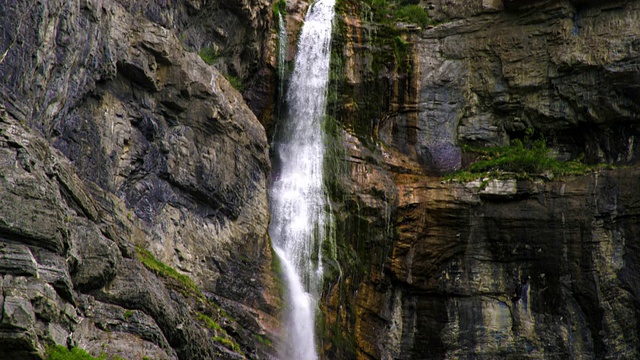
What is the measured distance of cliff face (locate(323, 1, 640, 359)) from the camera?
73.4 ft

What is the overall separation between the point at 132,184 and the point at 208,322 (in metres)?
Result: 4.36

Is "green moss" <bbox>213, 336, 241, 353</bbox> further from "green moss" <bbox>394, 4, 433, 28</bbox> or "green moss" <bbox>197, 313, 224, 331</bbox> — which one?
"green moss" <bbox>394, 4, 433, 28</bbox>

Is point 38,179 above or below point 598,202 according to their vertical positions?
below

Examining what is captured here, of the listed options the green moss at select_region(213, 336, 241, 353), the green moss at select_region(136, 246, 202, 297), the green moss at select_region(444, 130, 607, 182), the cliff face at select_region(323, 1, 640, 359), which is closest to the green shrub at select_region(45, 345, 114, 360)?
the green moss at select_region(136, 246, 202, 297)

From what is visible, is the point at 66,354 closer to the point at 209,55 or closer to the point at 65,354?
the point at 65,354

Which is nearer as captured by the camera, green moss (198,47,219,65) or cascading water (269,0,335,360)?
cascading water (269,0,335,360)

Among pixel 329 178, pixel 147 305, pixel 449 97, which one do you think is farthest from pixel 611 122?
pixel 147 305

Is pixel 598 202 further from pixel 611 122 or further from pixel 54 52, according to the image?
pixel 54 52

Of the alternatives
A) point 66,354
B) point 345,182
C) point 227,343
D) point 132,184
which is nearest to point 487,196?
point 345,182

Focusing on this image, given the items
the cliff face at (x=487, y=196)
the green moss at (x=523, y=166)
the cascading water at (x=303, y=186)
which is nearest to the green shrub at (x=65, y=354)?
the cascading water at (x=303, y=186)

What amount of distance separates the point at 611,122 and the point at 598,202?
13.9 ft

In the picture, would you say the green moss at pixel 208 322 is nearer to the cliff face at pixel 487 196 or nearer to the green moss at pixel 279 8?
the cliff face at pixel 487 196

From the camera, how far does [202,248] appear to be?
18938mm

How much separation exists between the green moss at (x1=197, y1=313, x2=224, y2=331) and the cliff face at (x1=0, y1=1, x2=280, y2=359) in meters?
0.10
